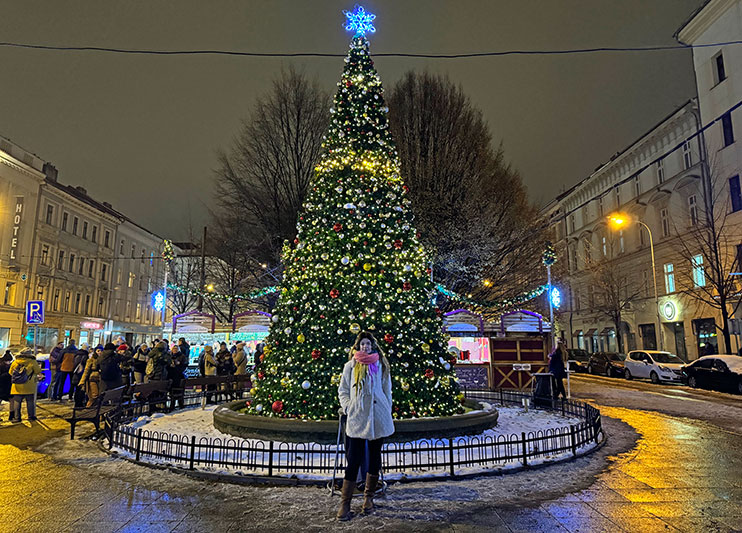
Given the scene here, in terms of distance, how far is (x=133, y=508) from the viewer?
539 cm

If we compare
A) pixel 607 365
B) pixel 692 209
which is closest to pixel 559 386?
pixel 607 365

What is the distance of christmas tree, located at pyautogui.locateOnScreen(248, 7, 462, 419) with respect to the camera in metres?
8.74

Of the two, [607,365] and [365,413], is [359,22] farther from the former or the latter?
[607,365]

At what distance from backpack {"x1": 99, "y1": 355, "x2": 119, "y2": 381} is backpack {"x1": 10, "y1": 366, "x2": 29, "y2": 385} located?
76.4 inches

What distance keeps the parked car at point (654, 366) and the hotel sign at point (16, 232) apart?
39.9m

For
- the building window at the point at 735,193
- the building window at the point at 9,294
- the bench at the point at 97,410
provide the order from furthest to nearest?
the building window at the point at 9,294 < the building window at the point at 735,193 < the bench at the point at 97,410

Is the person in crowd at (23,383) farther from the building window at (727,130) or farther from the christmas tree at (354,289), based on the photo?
the building window at (727,130)

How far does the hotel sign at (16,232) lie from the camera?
109 ft

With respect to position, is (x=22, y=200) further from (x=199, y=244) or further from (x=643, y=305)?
(x=643, y=305)

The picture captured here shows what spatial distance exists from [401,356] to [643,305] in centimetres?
3551

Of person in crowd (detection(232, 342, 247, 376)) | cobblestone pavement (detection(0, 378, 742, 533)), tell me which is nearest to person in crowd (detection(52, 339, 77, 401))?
person in crowd (detection(232, 342, 247, 376))

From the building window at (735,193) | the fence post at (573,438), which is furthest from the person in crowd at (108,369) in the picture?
the building window at (735,193)

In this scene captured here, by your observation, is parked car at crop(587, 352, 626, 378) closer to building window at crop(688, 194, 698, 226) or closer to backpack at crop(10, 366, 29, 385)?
building window at crop(688, 194, 698, 226)

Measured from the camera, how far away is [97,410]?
9297 millimetres
